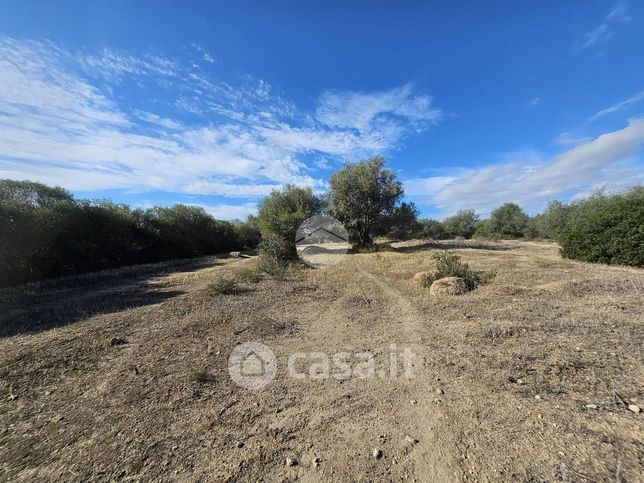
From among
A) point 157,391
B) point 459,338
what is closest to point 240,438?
point 157,391

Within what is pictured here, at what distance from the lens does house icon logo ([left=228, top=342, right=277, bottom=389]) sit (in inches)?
132

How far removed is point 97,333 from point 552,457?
21.5 feet

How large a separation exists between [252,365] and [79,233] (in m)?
16.0

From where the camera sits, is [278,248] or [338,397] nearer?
[338,397]

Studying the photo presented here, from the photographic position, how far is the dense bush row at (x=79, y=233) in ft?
35.5

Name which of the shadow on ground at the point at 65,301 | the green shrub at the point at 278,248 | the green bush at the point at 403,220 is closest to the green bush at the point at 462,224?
the green bush at the point at 403,220

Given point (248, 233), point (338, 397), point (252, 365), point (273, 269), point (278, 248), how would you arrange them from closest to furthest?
1. point (338, 397)
2. point (252, 365)
3. point (273, 269)
4. point (278, 248)
5. point (248, 233)

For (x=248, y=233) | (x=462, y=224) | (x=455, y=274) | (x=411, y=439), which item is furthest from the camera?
(x=462, y=224)

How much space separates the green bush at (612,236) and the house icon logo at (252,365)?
12909 millimetres

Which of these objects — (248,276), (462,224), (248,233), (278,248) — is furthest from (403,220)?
(462,224)

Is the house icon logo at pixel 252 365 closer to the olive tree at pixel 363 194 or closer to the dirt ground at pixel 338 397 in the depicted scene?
the dirt ground at pixel 338 397

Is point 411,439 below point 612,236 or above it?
below

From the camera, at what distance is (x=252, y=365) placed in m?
3.76

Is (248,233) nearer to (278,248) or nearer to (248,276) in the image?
(278,248)
